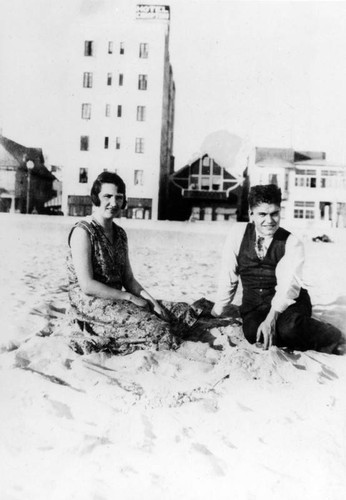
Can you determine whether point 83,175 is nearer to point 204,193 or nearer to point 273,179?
point 204,193

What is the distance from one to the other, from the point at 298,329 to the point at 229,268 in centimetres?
42

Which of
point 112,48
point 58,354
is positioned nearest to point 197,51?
point 112,48

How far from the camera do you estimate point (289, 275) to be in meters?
1.81

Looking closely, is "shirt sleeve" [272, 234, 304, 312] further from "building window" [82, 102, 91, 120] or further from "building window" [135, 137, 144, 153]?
"building window" [82, 102, 91, 120]

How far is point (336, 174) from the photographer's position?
2.09m

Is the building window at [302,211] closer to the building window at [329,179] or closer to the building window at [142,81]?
the building window at [329,179]

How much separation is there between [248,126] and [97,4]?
957mm

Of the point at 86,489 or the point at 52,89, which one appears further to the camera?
the point at 52,89

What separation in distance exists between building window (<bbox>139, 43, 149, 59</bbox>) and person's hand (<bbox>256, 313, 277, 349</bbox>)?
4.73 feet

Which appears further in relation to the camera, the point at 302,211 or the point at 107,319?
the point at 302,211

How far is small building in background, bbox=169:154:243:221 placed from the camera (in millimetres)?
2187

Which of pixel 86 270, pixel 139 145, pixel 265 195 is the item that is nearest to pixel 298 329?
pixel 265 195

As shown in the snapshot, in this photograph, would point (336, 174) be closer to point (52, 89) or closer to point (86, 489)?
point (52, 89)

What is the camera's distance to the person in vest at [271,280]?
1.78m
